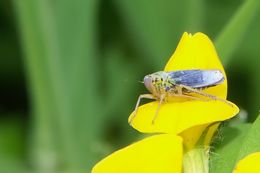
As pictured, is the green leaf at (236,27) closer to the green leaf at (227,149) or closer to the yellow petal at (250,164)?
the green leaf at (227,149)

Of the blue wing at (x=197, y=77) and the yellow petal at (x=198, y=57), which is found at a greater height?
the yellow petal at (x=198, y=57)

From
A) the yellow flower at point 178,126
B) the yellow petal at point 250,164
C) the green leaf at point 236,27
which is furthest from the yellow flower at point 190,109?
the green leaf at point 236,27

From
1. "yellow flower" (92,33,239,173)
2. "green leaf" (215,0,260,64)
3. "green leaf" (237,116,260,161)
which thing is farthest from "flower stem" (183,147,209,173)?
"green leaf" (215,0,260,64)

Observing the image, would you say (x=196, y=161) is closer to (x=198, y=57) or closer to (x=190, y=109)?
(x=190, y=109)

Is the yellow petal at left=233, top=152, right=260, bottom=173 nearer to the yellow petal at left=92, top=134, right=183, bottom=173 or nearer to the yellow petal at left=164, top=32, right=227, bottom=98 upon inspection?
the yellow petal at left=92, top=134, right=183, bottom=173

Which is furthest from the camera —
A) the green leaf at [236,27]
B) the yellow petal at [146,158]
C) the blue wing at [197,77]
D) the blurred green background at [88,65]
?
the blurred green background at [88,65]

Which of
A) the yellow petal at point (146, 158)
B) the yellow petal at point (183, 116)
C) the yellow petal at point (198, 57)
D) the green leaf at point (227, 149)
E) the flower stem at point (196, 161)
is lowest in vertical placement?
the flower stem at point (196, 161)

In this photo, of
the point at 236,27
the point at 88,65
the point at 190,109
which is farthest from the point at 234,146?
the point at 88,65
